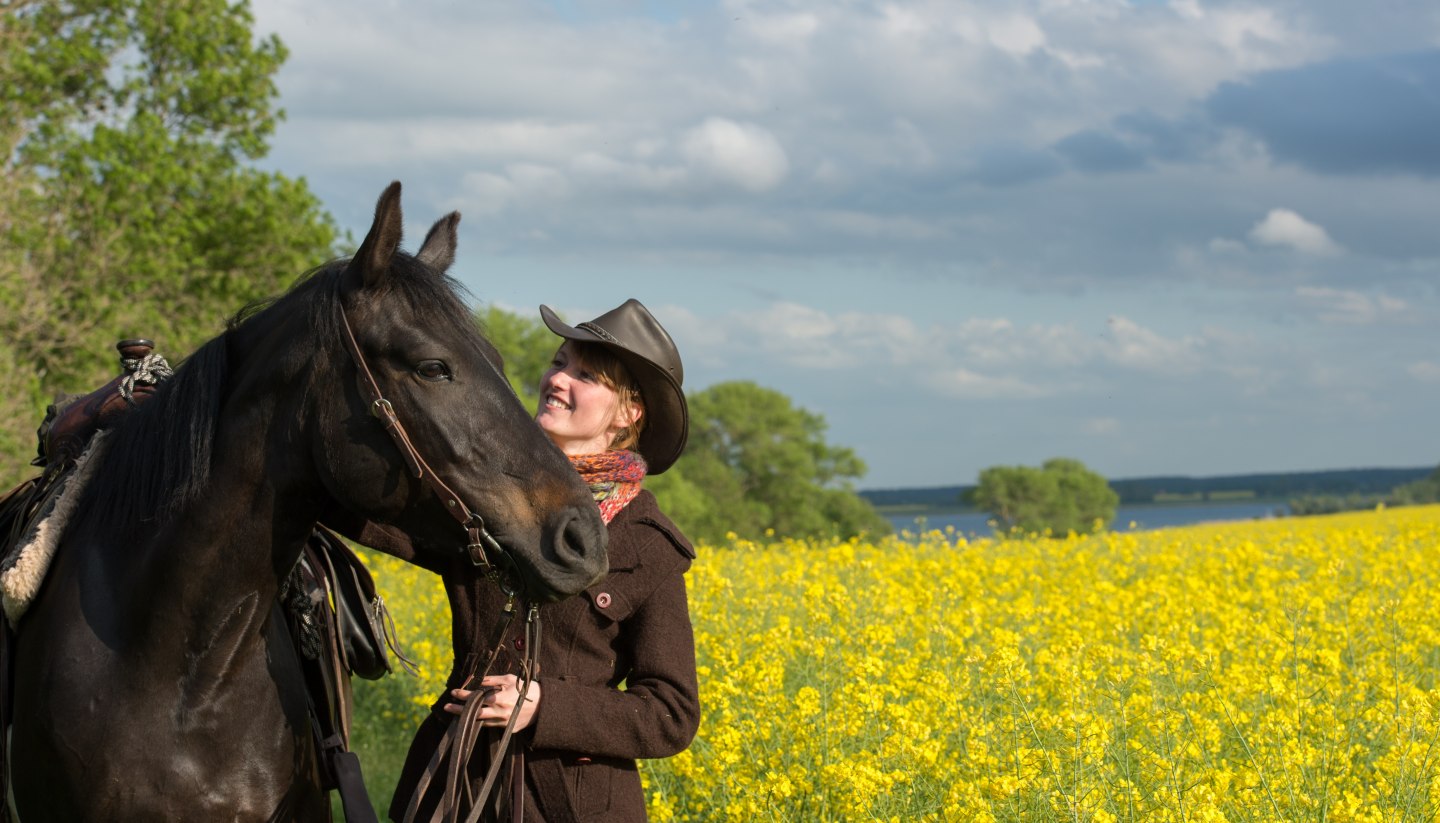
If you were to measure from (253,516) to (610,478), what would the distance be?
0.72m

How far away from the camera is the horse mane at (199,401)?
2.53 metres

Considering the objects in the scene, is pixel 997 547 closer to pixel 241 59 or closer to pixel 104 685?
pixel 104 685

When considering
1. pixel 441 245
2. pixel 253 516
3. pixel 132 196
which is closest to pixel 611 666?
pixel 253 516

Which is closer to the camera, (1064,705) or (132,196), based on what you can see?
(1064,705)

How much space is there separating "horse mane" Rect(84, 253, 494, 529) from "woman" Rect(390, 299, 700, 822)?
39 cm

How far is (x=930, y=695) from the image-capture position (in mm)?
4375

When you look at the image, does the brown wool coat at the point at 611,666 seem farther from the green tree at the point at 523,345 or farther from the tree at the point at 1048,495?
the tree at the point at 1048,495

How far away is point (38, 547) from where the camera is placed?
2764 millimetres

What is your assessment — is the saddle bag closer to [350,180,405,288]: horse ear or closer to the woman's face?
the woman's face

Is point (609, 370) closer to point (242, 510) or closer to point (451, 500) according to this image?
point (451, 500)

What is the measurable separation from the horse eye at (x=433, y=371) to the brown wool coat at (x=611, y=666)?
1.51 feet

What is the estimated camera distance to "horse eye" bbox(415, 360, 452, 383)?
8.03ft

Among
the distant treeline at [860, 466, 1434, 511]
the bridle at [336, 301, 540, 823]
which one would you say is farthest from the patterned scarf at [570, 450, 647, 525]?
the distant treeline at [860, 466, 1434, 511]

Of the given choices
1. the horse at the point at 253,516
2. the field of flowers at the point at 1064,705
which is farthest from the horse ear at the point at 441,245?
the field of flowers at the point at 1064,705
